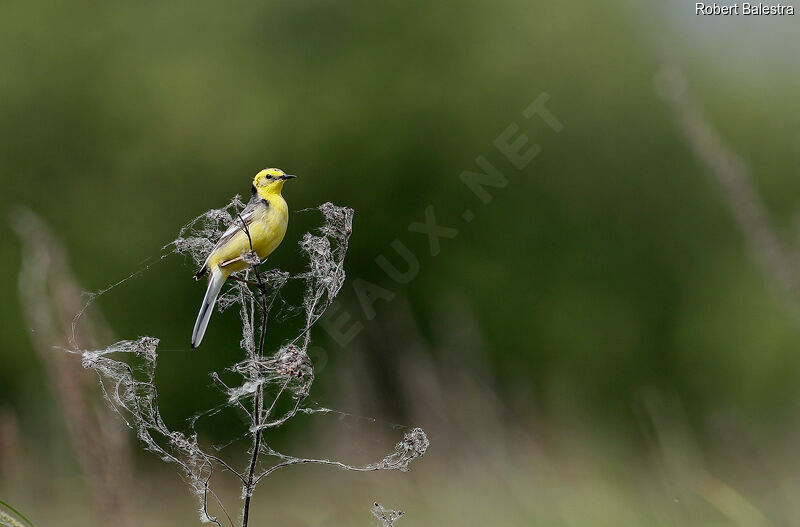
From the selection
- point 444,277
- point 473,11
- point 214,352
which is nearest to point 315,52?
point 473,11

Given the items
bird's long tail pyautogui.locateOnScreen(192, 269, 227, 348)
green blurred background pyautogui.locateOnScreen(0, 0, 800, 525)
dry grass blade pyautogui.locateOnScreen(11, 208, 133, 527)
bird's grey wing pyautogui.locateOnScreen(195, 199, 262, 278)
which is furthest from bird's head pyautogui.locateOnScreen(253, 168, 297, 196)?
green blurred background pyautogui.locateOnScreen(0, 0, 800, 525)

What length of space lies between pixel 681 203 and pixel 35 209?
9.78m

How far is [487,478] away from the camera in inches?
147

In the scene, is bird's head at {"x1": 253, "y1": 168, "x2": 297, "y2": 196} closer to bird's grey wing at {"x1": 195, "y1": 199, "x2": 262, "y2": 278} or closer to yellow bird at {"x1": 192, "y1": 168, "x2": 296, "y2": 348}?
yellow bird at {"x1": 192, "y1": 168, "x2": 296, "y2": 348}

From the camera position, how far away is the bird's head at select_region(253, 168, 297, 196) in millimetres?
3045

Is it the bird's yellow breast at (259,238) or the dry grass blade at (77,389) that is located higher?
the bird's yellow breast at (259,238)

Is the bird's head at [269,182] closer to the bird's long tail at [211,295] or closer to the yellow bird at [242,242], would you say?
the yellow bird at [242,242]

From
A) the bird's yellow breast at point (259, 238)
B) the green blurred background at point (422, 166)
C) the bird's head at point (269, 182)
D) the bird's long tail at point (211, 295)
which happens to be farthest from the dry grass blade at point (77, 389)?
the green blurred background at point (422, 166)

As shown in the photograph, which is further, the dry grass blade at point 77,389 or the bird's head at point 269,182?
the bird's head at point 269,182

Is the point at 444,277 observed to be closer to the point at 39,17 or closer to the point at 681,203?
the point at 681,203

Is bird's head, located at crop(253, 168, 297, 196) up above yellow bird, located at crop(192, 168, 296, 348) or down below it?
above

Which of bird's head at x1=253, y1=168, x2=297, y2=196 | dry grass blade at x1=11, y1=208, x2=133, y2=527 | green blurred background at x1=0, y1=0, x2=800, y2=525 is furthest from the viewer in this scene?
green blurred background at x1=0, y1=0, x2=800, y2=525

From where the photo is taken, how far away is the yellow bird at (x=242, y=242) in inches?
103

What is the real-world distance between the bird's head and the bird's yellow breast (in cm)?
5
